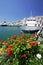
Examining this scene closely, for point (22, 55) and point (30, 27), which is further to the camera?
point (30, 27)

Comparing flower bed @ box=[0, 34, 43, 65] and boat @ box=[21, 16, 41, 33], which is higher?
flower bed @ box=[0, 34, 43, 65]

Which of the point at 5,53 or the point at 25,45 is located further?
the point at 5,53

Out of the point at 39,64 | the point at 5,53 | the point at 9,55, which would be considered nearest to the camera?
the point at 39,64

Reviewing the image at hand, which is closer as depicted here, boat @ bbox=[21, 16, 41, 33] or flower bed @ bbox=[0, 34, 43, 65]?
flower bed @ bbox=[0, 34, 43, 65]

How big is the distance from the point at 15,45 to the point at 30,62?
74 cm

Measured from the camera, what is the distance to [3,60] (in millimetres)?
6020

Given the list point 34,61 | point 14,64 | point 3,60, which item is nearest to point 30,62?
point 34,61

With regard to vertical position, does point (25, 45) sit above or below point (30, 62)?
above

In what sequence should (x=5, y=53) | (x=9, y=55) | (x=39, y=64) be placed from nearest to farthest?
(x=39, y=64) < (x=9, y=55) < (x=5, y=53)

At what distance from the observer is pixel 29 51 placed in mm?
5906

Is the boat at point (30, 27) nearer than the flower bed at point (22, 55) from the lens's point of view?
No

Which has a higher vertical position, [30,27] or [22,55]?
[22,55]

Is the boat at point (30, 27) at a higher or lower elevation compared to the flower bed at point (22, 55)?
lower

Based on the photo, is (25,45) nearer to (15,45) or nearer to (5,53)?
(15,45)
